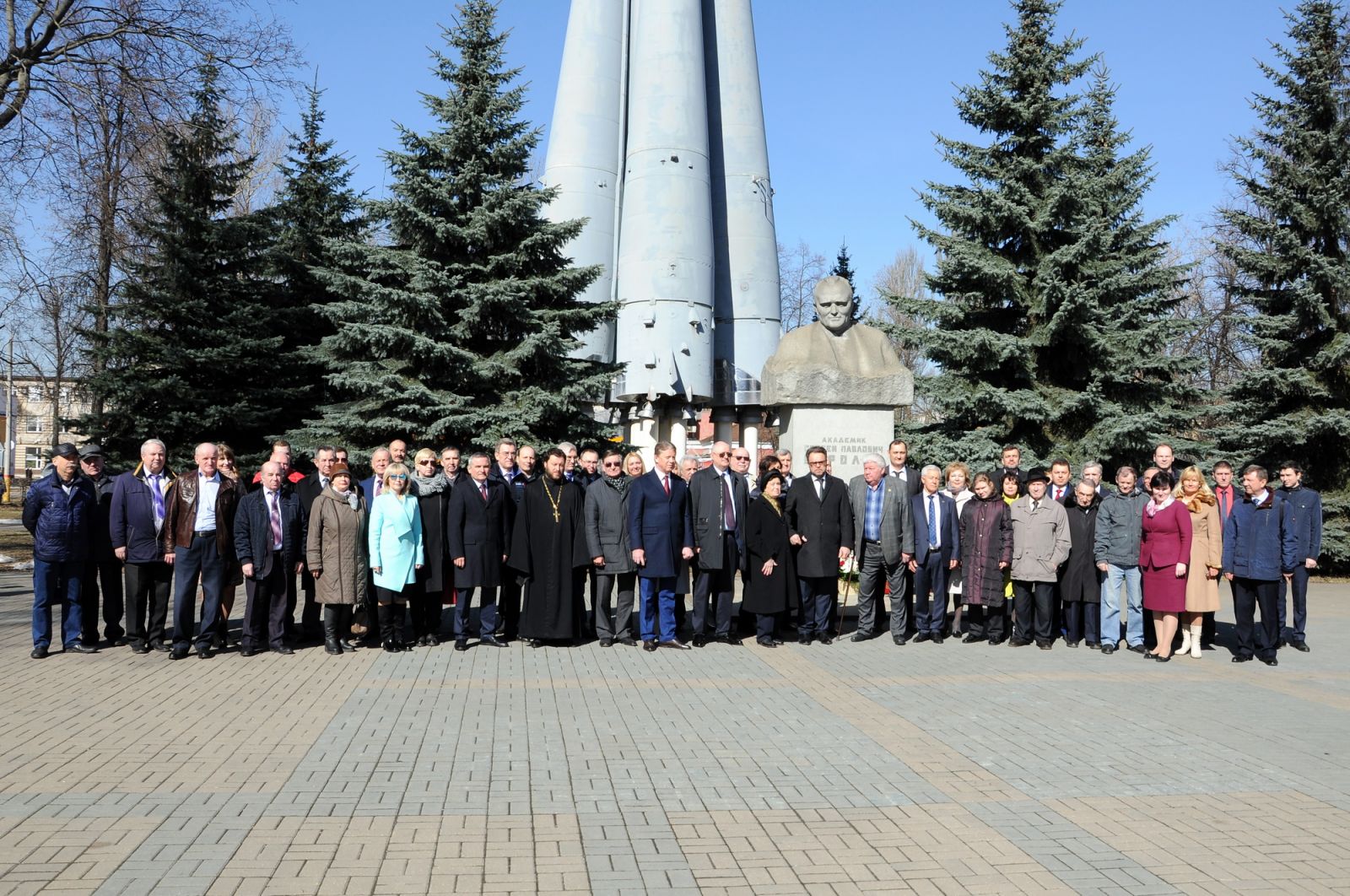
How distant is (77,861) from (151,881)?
0.45 metres

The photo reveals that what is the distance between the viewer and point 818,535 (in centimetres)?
1003

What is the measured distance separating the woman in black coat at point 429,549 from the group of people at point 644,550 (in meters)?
0.03

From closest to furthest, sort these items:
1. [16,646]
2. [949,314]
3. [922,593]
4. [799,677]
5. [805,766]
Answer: [805,766], [799,677], [16,646], [922,593], [949,314]

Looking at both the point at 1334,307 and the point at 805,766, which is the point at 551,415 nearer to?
the point at 805,766

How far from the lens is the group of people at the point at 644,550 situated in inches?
359

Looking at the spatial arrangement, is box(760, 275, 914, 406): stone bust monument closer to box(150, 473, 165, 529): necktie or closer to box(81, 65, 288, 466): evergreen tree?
box(150, 473, 165, 529): necktie

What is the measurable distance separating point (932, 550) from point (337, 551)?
582cm

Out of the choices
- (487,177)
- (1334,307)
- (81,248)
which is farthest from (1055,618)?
(81,248)

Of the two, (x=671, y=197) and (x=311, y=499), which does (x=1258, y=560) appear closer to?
(x=311, y=499)

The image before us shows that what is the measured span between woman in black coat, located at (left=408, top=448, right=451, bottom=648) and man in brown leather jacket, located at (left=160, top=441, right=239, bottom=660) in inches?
66.7

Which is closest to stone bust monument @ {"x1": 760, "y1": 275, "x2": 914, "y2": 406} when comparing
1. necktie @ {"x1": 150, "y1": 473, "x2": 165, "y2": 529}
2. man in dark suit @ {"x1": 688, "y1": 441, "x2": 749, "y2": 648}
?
man in dark suit @ {"x1": 688, "y1": 441, "x2": 749, "y2": 648}

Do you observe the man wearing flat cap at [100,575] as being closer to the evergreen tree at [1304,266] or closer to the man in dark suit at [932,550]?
the man in dark suit at [932,550]

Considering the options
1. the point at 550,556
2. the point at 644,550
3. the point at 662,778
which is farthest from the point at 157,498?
the point at 662,778

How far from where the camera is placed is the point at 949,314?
63.2 feet
